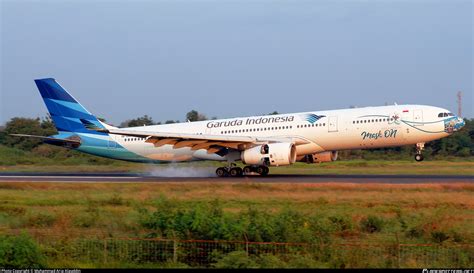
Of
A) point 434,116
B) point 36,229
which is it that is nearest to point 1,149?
point 434,116

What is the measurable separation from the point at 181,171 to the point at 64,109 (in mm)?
8201

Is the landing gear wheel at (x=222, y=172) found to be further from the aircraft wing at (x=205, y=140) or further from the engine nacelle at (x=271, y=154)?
the engine nacelle at (x=271, y=154)

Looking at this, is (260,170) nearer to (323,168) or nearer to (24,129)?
(323,168)

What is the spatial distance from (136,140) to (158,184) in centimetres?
1018

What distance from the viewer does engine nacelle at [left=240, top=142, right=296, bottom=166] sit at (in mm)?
37250

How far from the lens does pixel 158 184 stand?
112 ft

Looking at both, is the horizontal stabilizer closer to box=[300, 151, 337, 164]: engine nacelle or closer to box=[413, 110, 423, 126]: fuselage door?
box=[300, 151, 337, 164]: engine nacelle

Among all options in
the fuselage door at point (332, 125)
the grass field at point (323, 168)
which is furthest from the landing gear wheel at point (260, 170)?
the grass field at point (323, 168)

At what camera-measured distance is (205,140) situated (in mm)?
38625

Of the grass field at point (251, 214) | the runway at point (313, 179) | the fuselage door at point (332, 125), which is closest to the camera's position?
the grass field at point (251, 214)

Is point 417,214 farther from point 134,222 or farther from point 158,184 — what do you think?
point 158,184

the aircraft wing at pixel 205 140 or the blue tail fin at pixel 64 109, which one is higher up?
the blue tail fin at pixel 64 109

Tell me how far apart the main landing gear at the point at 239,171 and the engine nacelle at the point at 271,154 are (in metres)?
1.39

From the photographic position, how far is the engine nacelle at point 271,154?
37250mm
